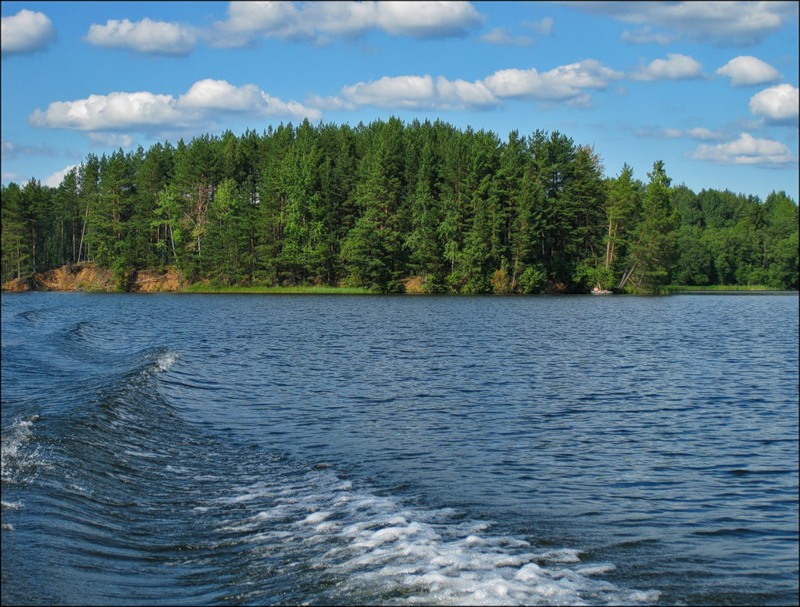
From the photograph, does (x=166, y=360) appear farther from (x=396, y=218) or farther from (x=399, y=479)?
(x=396, y=218)

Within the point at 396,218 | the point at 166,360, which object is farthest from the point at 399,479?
the point at 396,218

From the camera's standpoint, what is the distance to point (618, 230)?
104812mm

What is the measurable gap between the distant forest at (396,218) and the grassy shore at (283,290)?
1.14 m

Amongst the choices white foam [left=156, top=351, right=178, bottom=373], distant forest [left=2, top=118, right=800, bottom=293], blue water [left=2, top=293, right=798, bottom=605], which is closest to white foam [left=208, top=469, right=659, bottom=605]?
blue water [left=2, top=293, right=798, bottom=605]

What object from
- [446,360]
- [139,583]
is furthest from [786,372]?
[139,583]

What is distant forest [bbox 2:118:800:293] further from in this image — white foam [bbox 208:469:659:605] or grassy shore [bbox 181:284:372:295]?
white foam [bbox 208:469:659:605]

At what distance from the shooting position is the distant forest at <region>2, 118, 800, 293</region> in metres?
100

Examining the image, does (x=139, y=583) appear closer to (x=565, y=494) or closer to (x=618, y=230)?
(x=565, y=494)

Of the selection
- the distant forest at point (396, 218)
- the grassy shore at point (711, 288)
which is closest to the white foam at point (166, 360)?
the distant forest at point (396, 218)

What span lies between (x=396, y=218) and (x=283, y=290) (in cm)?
1793

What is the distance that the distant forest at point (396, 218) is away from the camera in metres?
100

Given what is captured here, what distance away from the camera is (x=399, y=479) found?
1503cm

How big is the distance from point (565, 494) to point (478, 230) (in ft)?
282

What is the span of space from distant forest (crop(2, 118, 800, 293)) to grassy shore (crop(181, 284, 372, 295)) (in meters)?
1.14
